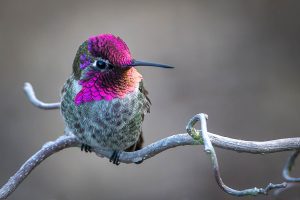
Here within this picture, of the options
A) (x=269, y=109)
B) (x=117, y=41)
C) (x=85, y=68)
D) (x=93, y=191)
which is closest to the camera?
(x=117, y=41)

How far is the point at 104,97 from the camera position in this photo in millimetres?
2668

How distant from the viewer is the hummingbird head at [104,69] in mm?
2434

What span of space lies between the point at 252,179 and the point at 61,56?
7.34ft

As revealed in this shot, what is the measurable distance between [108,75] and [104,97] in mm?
161

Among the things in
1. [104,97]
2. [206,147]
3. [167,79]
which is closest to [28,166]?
[104,97]

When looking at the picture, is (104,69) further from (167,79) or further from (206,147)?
(167,79)

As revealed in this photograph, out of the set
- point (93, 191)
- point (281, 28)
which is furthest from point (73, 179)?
point (281, 28)

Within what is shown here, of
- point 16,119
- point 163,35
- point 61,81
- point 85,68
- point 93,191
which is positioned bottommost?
point 93,191

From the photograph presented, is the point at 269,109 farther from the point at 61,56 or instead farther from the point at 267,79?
the point at 61,56

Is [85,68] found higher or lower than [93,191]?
higher

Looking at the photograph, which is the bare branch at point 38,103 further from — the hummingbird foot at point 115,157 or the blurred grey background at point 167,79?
the blurred grey background at point 167,79

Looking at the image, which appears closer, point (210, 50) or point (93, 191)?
point (93, 191)

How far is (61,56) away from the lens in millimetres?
5477

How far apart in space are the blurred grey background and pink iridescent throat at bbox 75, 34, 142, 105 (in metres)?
2.56
